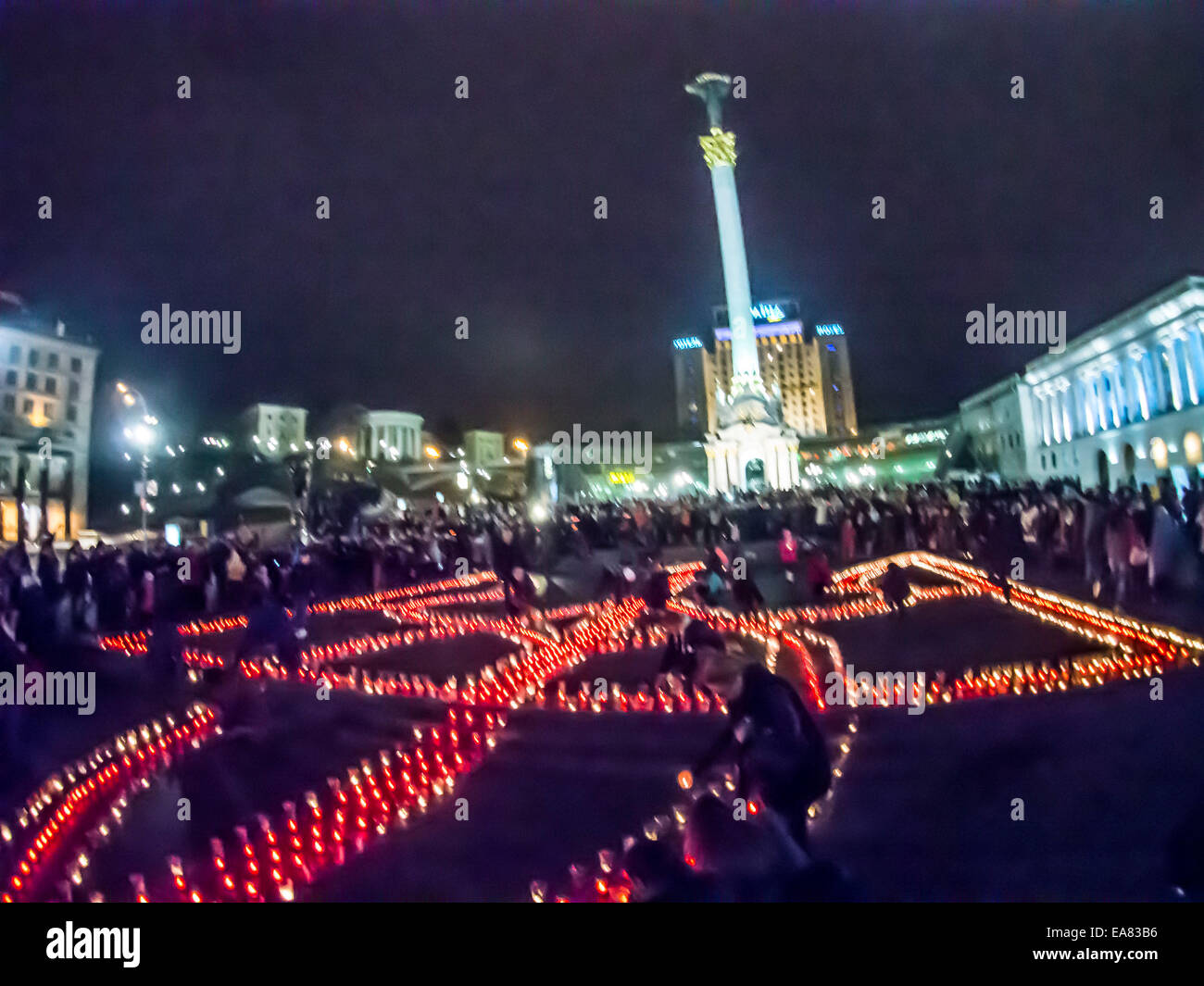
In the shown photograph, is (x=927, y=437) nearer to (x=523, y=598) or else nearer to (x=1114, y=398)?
(x=1114, y=398)

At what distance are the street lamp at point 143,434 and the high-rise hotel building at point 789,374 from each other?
19.4ft

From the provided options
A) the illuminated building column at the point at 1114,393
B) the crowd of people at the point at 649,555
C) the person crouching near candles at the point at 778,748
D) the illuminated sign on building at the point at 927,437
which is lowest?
the person crouching near candles at the point at 778,748

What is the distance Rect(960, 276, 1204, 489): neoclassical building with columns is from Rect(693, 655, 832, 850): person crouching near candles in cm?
429

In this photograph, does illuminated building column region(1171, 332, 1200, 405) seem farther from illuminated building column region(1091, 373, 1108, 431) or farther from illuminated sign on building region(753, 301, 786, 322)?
illuminated sign on building region(753, 301, 786, 322)

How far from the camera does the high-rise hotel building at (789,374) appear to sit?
885 centimetres

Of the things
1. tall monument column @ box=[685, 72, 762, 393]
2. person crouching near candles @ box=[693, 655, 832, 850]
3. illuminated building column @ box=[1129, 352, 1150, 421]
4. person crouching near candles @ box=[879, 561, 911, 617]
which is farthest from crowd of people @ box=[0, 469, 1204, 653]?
tall monument column @ box=[685, 72, 762, 393]

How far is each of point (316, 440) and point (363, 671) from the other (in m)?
2.39

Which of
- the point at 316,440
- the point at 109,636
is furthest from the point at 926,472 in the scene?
the point at 109,636

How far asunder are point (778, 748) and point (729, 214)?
20.3 meters

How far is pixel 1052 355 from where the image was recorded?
6.43 meters

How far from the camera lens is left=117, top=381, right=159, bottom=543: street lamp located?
6.85 meters

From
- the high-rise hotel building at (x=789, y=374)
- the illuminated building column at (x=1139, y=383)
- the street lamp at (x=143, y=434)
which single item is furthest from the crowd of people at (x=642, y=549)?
the high-rise hotel building at (x=789, y=374)

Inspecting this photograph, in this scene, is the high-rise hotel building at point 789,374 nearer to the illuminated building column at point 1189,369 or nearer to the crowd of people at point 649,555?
the crowd of people at point 649,555
